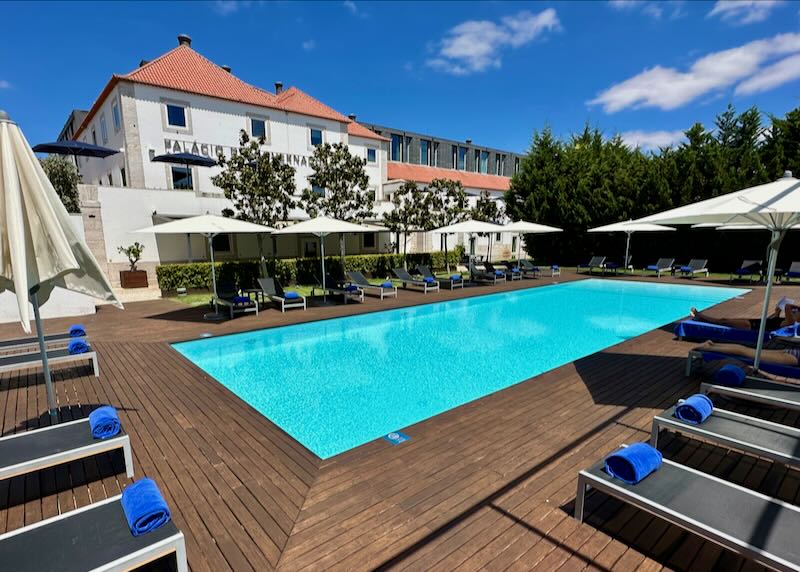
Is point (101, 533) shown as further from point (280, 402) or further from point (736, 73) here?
point (736, 73)

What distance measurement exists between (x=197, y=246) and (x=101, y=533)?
2056cm

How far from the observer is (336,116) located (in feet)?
86.2

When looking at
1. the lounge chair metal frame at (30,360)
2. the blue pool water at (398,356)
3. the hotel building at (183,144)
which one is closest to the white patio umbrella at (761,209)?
the blue pool water at (398,356)

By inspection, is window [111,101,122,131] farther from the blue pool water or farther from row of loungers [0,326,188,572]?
row of loungers [0,326,188,572]

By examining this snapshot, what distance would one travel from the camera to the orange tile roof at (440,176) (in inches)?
1460

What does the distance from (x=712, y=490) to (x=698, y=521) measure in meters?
0.48

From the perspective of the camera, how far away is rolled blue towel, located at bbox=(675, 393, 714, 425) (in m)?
3.71

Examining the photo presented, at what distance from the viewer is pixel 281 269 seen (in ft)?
59.1

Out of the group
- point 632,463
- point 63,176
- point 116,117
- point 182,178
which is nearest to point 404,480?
point 632,463

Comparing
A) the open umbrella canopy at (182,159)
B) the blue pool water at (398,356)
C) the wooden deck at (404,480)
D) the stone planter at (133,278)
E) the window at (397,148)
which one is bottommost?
the blue pool water at (398,356)

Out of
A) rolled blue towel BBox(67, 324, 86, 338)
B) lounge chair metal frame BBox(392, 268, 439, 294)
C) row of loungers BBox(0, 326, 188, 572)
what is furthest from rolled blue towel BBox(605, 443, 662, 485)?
lounge chair metal frame BBox(392, 268, 439, 294)

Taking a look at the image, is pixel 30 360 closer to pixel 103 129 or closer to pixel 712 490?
pixel 712 490

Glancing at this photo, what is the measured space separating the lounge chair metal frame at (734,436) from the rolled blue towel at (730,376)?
1180 millimetres

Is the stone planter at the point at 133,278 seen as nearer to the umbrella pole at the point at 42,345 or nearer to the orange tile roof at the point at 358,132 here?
the umbrella pole at the point at 42,345
